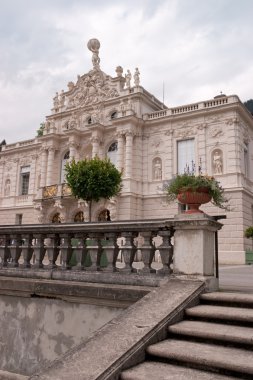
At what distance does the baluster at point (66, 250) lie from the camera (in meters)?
6.13

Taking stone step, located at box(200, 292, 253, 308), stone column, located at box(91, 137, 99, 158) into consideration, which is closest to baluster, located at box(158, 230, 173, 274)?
stone step, located at box(200, 292, 253, 308)

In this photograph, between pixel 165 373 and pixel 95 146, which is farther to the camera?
pixel 95 146

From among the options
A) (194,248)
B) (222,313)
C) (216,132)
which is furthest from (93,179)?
(222,313)

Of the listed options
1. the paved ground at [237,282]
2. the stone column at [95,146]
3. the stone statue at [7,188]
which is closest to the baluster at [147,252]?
the paved ground at [237,282]

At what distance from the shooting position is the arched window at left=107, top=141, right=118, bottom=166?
2741cm

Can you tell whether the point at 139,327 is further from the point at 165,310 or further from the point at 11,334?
the point at 11,334

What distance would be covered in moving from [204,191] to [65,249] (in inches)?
101

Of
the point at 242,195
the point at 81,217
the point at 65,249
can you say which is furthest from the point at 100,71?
the point at 65,249

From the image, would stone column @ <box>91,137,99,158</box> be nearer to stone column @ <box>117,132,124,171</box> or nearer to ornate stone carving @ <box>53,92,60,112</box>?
stone column @ <box>117,132,124,171</box>

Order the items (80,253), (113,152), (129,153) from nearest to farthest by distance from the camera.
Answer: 1. (80,253)
2. (129,153)
3. (113,152)

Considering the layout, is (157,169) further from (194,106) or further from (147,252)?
Answer: (147,252)

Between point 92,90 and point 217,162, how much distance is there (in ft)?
42.7

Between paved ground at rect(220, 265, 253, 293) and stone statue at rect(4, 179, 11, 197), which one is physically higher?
stone statue at rect(4, 179, 11, 197)

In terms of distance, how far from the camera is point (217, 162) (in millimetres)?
23250
